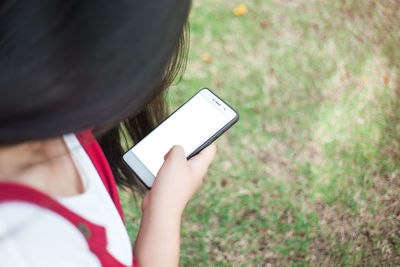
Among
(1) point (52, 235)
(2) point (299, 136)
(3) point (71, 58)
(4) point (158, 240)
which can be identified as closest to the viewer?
(3) point (71, 58)

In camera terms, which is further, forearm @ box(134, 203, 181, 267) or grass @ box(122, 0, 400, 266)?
grass @ box(122, 0, 400, 266)

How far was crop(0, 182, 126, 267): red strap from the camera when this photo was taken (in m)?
0.70

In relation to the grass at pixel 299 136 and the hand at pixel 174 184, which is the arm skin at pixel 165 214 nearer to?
the hand at pixel 174 184

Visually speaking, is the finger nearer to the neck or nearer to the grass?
the neck

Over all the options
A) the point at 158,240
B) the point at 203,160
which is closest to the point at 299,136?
the point at 203,160

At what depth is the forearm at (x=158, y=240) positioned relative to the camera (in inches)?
40.4

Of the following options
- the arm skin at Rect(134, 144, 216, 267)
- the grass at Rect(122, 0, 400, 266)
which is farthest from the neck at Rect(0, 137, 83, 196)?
the grass at Rect(122, 0, 400, 266)

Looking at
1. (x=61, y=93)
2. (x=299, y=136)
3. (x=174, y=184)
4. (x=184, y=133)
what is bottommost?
(x=299, y=136)

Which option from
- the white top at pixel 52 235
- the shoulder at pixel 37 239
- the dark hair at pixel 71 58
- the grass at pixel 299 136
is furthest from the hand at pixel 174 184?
the grass at pixel 299 136

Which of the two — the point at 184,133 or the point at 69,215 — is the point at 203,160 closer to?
the point at 184,133

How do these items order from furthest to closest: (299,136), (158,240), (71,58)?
(299,136), (158,240), (71,58)

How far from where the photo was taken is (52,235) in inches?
29.6

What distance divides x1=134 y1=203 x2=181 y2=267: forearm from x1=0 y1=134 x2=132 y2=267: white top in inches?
3.1

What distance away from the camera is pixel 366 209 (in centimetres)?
197
